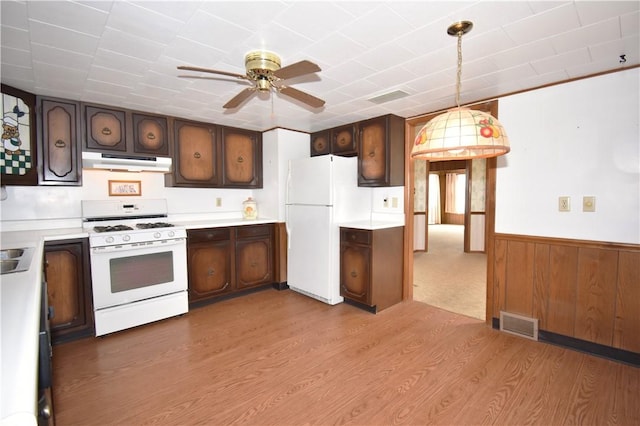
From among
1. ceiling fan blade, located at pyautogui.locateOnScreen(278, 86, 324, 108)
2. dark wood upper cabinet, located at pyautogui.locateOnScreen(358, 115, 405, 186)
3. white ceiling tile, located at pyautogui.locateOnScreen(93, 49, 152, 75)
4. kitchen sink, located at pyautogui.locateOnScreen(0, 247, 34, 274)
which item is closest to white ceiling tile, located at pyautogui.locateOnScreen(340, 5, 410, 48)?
ceiling fan blade, located at pyautogui.locateOnScreen(278, 86, 324, 108)

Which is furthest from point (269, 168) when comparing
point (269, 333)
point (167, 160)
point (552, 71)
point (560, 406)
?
point (560, 406)

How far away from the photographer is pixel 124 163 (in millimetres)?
2998

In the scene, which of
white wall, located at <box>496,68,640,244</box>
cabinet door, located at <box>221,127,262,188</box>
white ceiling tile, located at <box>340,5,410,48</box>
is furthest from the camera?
cabinet door, located at <box>221,127,262,188</box>

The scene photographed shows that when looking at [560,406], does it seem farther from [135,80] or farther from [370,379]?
[135,80]

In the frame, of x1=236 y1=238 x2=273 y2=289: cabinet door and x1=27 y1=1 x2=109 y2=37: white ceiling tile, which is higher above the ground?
x1=27 y1=1 x2=109 y2=37: white ceiling tile

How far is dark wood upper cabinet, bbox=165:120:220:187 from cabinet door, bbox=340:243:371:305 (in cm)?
184

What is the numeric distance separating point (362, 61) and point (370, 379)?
2.18m

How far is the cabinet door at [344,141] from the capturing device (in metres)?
3.63

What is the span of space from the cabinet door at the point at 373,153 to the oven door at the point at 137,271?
7.01 ft

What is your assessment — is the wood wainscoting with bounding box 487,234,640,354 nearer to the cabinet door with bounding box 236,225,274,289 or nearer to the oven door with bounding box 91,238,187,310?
the cabinet door with bounding box 236,225,274,289

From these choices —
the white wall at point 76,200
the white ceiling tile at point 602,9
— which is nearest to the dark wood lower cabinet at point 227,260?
the white wall at point 76,200

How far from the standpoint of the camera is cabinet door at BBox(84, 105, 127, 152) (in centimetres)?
290

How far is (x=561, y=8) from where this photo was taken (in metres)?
1.50

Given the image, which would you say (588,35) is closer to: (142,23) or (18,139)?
(142,23)
